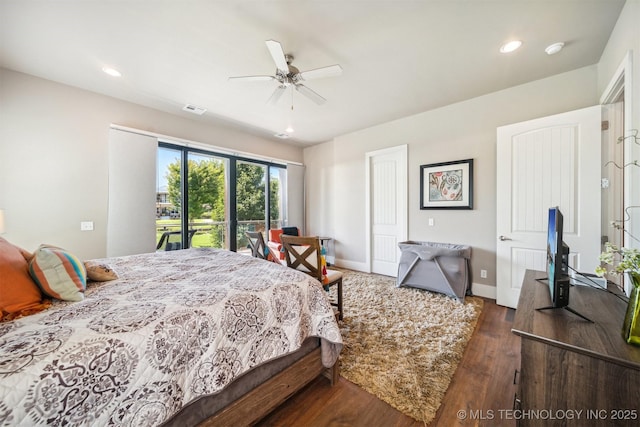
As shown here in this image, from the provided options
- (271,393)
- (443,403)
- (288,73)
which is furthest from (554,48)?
(271,393)

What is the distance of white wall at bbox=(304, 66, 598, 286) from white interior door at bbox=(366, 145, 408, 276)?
145mm

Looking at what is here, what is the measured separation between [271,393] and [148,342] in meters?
0.77

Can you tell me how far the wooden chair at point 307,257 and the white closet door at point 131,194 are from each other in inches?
90.0

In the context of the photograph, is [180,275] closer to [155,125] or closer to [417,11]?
[417,11]

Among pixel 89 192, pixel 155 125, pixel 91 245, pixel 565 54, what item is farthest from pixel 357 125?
pixel 91 245

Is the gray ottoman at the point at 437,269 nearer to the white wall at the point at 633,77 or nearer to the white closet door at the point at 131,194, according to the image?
the white wall at the point at 633,77

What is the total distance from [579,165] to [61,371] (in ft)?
13.3

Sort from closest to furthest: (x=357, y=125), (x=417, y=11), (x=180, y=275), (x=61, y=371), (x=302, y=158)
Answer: (x=61, y=371) < (x=180, y=275) < (x=417, y=11) < (x=357, y=125) < (x=302, y=158)

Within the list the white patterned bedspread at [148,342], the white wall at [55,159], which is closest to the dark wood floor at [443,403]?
the white patterned bedspread at [148,342]

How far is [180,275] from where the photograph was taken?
167 cm

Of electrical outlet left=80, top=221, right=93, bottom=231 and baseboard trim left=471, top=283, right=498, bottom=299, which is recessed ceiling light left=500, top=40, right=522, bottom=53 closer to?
baseboard trim left=471, top=283, right=498, bottom=299

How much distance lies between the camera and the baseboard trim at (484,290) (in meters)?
3.10

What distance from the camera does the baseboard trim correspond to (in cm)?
310

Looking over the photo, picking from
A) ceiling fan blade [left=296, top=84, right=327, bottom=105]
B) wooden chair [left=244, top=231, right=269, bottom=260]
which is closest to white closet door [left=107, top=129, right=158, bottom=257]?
wooden chair [left=244, top=231, right=269, bottom=260]
